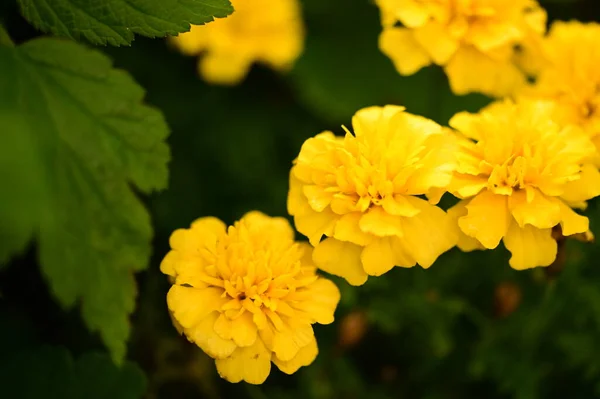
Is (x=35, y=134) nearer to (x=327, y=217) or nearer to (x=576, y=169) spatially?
(x=327, y=217)

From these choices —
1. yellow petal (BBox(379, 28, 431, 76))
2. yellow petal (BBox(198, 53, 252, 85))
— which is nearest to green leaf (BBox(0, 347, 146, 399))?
yellow petal (BBox(379, 28, 431, 76))

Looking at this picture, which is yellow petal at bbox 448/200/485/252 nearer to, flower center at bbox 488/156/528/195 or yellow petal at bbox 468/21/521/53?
flower center at bbox 488/156/528/195

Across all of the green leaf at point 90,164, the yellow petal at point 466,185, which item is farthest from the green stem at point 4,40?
the yellow petal at point 466,185

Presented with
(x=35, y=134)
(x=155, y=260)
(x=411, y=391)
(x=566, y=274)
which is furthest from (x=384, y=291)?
(x=35, y=134)

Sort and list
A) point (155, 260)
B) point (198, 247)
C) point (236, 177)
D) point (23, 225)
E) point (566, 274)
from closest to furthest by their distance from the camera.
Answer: point (23, 225), point (198, 247), point (566, 274), point (155, 260), point (236, 177)

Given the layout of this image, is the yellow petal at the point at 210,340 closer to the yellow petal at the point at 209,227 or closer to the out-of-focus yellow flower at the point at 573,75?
the yellow petal at the point at 209,227

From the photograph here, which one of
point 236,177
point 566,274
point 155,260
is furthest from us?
point 236,177
